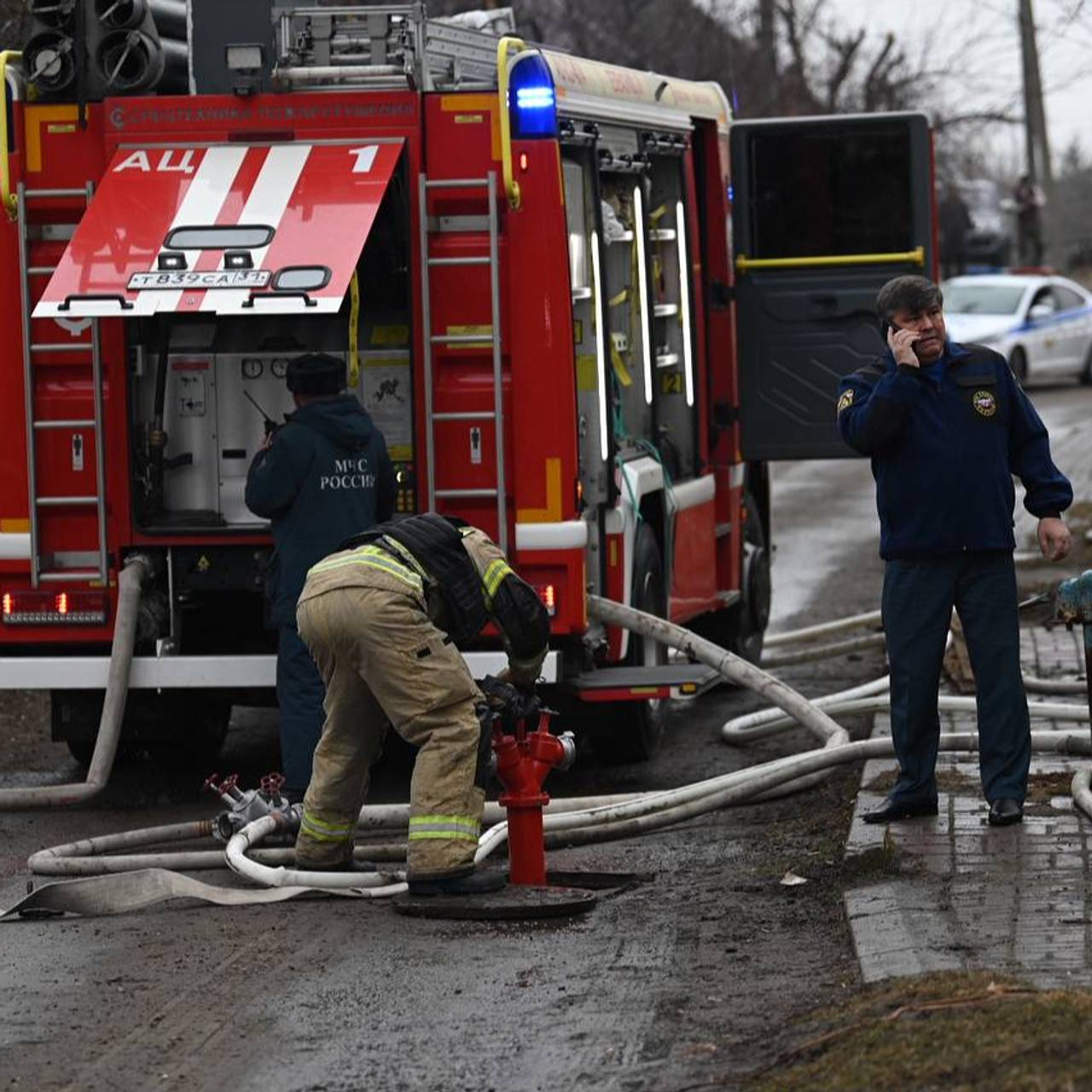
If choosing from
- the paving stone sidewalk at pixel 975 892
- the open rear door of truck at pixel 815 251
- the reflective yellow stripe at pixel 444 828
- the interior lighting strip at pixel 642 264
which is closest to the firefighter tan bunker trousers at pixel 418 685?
the reflective yellow stripe at pixel 444 828

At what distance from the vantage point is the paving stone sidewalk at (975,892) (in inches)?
232

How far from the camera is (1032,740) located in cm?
868

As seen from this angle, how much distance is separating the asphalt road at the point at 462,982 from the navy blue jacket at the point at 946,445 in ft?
3.63

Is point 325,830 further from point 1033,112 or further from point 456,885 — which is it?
point 1033,112

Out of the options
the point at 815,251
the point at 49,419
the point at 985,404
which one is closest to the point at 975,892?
the point at 985,404

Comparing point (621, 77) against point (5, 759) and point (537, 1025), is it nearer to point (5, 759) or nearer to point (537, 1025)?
point (5, 759)

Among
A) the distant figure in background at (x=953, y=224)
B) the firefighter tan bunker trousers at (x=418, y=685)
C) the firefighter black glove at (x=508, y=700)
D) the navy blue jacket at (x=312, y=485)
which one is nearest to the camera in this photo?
the firefighter tan bunker trousers at (x=418, y=685)

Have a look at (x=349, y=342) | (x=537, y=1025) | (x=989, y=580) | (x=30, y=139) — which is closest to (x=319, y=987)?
(x=537, y=1025)

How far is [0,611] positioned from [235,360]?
133 centimetres

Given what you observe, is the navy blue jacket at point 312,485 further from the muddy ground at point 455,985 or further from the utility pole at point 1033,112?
the utility pole at point 1033,112

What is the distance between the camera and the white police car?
3017cm

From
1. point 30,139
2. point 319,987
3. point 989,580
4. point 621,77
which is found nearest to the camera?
point 319,987

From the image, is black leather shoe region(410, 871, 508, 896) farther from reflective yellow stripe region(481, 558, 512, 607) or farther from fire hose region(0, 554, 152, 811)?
fire hose region(0, 554, 152, 811)

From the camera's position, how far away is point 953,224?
45062mm
